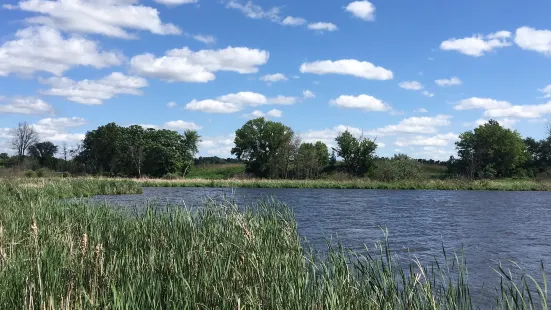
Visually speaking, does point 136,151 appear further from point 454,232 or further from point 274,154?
point 454,232

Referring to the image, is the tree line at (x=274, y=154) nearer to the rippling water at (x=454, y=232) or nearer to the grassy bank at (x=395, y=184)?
the grassy bank at (x=395, y=184)

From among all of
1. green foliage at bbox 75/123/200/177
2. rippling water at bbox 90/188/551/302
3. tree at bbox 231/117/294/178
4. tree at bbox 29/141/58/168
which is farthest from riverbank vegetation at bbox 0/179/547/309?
tree at bbox 29/141/58/168

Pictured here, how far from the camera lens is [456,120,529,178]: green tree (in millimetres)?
76688

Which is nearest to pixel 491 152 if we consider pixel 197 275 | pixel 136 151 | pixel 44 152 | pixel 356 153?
pixel 356 153

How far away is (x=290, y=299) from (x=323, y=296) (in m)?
0.43

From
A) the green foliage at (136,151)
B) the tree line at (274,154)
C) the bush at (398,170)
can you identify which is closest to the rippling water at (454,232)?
the bush at (398,170)

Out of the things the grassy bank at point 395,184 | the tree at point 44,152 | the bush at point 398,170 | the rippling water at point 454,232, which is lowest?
the rippling water at point 454,232

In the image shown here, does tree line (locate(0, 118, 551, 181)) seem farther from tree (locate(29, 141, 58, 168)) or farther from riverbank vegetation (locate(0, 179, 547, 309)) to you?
riverbank vegetation (locate(0, 179, 547, 309))

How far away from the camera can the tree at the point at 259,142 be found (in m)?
81.6

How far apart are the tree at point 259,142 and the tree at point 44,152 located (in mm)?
36680

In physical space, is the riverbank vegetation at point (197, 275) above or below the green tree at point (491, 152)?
below

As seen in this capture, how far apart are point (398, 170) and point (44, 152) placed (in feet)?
237

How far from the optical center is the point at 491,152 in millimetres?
76562

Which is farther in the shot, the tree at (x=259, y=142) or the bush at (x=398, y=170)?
the tree at (x=259, y=142)
